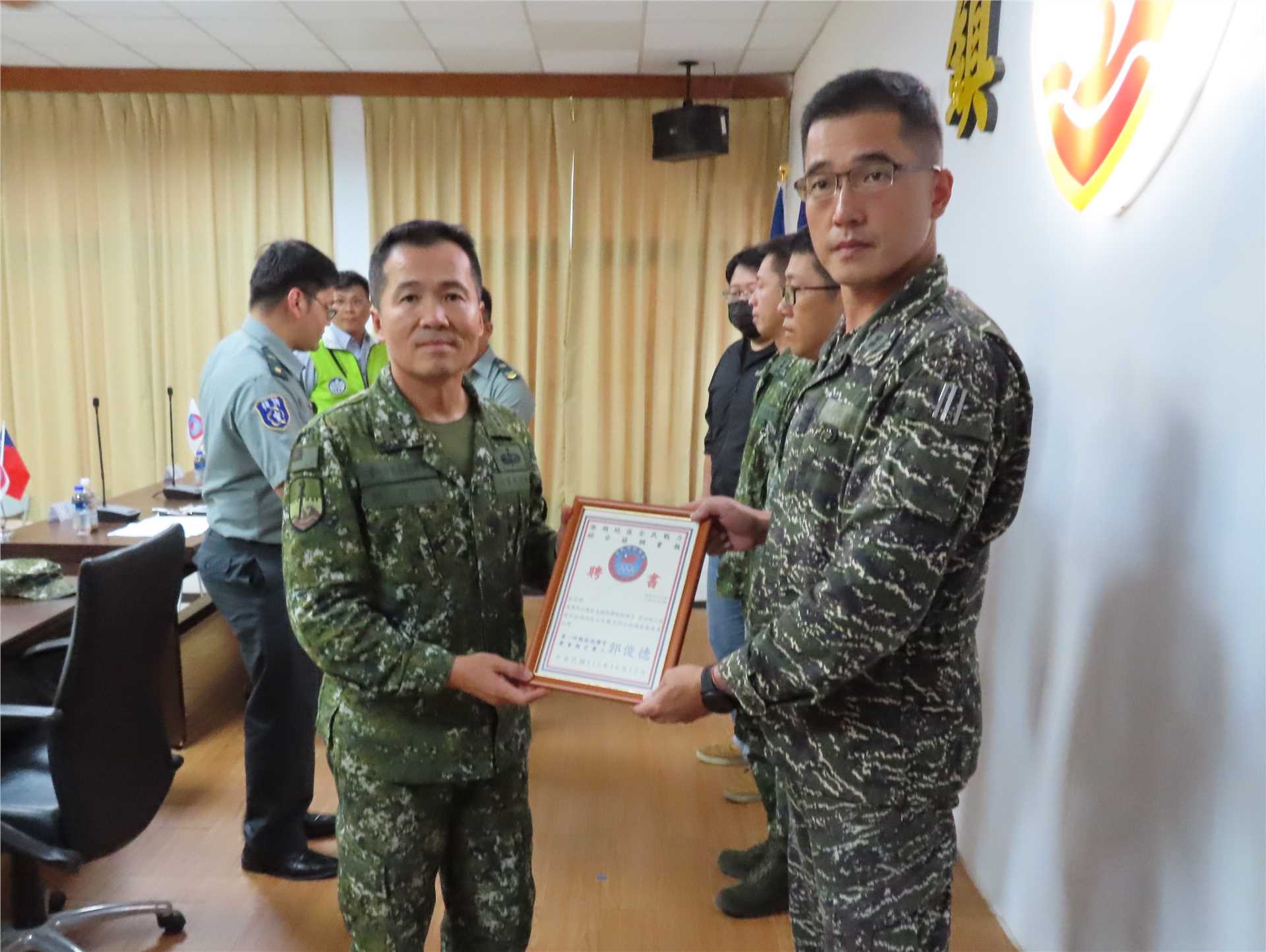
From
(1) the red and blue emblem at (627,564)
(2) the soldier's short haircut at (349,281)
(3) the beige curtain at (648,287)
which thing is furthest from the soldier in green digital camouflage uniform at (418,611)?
(3) the beige curtain at (648,287)

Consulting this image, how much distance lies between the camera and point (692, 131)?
14.8 feet

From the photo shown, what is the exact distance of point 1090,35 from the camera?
1.56 metres

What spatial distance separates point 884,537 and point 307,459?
0.83 metres

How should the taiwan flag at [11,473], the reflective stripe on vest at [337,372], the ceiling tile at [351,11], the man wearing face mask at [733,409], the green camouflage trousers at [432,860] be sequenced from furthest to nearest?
the ceiling tile at [351,11] < the reflective stripe on vest at [337,372] < the taiwan flag at [11,473] < the man wearing face mask at [733,409] < the green camouflage trousers at [432,860]

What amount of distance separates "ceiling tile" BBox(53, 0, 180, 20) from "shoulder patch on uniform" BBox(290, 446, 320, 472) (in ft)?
11.7

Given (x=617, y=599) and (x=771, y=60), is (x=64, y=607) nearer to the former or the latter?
(x=617, y=599)

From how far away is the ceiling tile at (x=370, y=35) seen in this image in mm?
4062

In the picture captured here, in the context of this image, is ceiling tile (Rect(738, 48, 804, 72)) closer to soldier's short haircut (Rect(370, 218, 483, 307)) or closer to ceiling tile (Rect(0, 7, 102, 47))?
ceiling tile (Rect(0, 7, 102, 47))

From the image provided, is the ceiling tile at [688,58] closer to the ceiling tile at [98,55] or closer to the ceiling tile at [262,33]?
the ceiling tile at [262,33]

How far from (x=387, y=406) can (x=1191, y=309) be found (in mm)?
1196

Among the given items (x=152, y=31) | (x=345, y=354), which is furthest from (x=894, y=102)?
(x=152, y=31)

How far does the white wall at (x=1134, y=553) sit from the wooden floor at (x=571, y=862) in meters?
0.50

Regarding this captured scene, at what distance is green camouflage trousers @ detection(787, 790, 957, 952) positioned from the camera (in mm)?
1130

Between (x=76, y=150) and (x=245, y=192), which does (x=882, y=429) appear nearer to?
(x=245, y=192)
